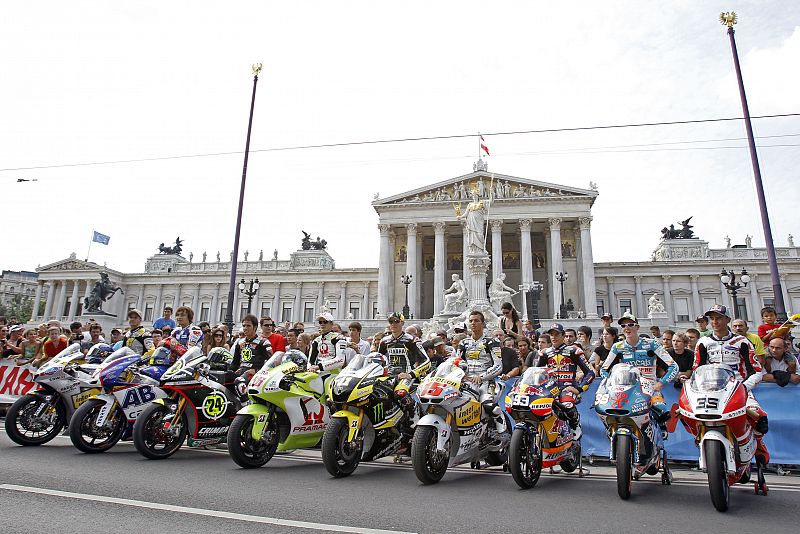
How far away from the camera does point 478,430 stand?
20.9 ft

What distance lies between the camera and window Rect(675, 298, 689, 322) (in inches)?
2116

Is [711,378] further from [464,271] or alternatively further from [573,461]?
[464,271]

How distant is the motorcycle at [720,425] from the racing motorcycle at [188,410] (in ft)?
18.6

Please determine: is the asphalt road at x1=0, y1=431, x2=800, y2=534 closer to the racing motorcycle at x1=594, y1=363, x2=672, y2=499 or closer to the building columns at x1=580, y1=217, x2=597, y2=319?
the racing motorcycle at x1=594, y1=363, x2=672, y2=499

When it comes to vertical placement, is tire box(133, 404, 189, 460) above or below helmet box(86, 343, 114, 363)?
below

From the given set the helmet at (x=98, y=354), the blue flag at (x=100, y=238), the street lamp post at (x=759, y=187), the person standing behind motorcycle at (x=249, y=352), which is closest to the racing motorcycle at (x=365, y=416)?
the person standing behind motorcycle at (x=249, y=352)

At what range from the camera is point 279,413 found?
260 inches

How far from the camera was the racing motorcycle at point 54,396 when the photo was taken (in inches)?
291

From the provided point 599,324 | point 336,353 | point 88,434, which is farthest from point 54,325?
point 599,324

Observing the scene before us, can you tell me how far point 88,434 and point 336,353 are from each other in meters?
3.50

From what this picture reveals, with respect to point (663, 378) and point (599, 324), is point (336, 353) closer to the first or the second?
point (663, 378)

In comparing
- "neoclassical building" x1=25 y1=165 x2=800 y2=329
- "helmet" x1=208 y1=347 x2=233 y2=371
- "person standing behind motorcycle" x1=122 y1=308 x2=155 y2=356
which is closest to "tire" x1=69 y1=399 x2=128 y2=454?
"helmet" x1=208 y1=347 x2=233 y2=371

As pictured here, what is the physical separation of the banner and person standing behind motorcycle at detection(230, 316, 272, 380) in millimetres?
5970

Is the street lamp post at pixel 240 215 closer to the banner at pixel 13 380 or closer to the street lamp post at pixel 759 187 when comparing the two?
the banner at pixel 13 380
